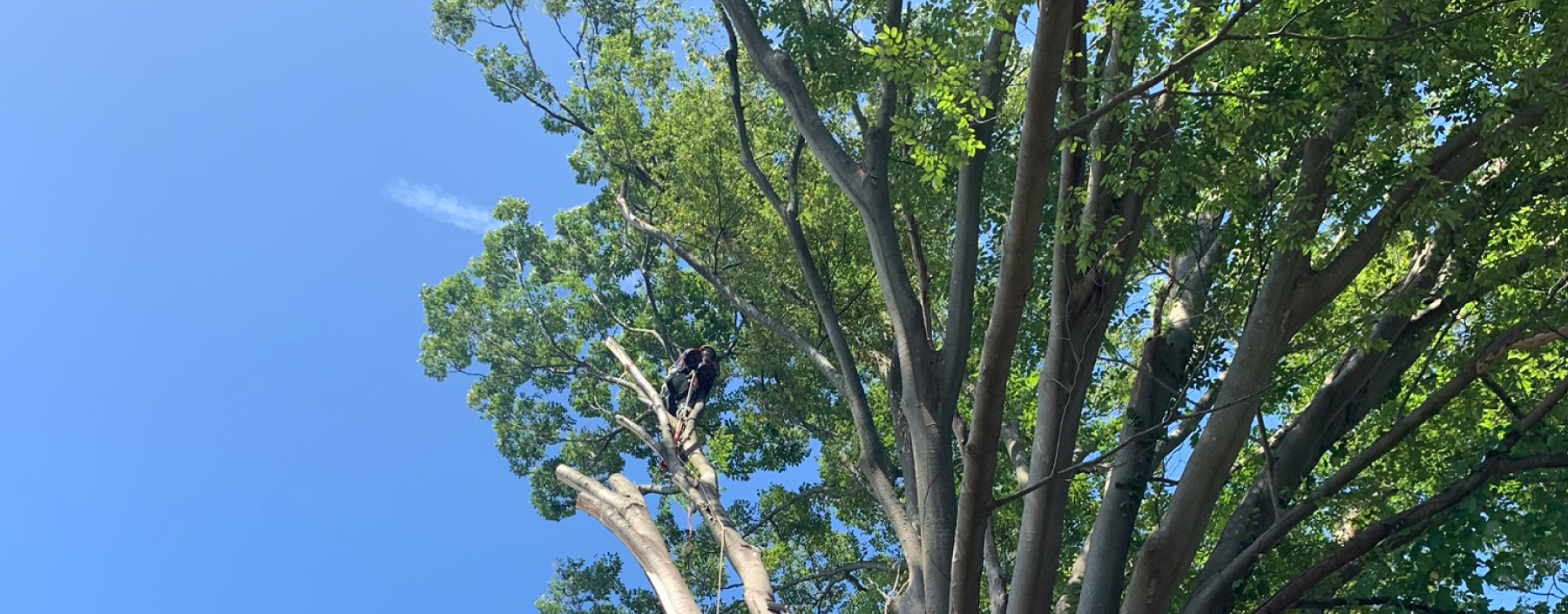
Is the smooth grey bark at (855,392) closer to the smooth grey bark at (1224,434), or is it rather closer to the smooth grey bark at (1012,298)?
the smooth grey bark at (1012,298)

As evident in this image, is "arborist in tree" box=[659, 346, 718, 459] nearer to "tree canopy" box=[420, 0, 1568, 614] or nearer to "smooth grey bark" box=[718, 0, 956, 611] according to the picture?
"tree canopy" box=[420, 0, 1568, 614]

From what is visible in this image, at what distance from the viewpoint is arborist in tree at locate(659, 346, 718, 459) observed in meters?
8.45

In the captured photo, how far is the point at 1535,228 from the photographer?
4.98 meters

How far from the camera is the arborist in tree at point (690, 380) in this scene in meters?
8.45

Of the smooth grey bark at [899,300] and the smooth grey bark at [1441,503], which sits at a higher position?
the smooth grey bark at [899,300]

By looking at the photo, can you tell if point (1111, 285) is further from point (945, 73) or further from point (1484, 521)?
point (1484, 521)

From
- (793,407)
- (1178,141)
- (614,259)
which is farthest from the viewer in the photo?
(614,259)

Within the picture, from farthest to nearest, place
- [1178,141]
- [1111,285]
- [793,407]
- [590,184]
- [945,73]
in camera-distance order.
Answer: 1. [590,184]
2. [793,407]
3. [1178,141]
4. [1111,285]
5. [945,73]

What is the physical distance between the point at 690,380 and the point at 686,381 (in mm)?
121

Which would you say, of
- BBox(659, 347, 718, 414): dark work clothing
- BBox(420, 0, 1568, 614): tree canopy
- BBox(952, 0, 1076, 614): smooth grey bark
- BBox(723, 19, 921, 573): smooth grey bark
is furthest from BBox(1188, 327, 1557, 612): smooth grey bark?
BBox(659, 347, 718, 414): dark work clothing

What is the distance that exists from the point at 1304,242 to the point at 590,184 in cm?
827

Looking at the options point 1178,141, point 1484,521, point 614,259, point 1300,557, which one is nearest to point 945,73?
point 1178,141

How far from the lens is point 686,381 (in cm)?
868

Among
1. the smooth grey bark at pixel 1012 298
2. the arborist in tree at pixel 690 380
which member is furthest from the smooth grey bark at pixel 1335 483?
the arborist in tree at pixel 690 380
